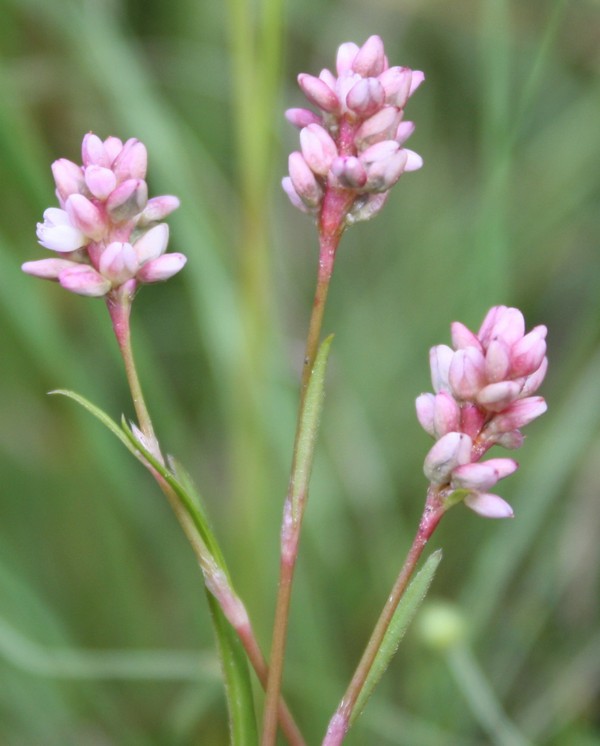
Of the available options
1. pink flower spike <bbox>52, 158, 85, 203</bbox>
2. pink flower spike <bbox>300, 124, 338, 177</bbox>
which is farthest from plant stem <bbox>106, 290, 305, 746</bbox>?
pink flower spike <bbox>300, 124, 338, 177</bbox>

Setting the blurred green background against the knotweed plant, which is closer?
the knotweed plant

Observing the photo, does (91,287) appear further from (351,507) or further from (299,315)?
(299,315)

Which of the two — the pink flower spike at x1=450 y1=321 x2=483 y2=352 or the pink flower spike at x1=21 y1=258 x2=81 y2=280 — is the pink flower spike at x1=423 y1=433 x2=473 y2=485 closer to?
the pink flower spike at x1=450 y1=321 x2=483 y2=352

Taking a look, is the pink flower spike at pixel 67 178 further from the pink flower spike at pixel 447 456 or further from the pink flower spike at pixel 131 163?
the pink flower spike at pixel 447 456

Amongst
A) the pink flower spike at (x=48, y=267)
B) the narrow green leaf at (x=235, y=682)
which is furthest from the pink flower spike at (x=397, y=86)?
the narrow green leaf at (x=235, y=682)

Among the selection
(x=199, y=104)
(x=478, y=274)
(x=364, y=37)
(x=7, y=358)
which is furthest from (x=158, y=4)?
(x=478, y=274)

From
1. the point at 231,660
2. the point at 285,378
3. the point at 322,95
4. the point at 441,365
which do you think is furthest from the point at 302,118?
the point at 285,378
